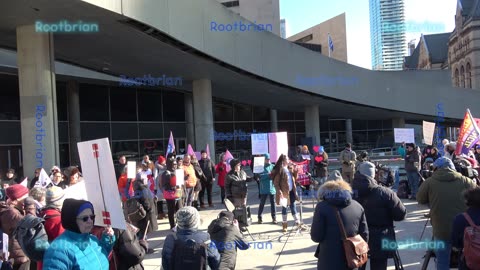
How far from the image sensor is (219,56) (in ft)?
61.2

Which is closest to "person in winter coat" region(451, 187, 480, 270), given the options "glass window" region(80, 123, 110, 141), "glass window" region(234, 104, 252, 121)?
"glass window" region(80, 123, 110, 141)

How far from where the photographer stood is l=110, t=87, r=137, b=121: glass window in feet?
90.3

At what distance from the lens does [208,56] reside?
18438 millimetres

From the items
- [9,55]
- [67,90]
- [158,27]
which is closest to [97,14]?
[158,27]

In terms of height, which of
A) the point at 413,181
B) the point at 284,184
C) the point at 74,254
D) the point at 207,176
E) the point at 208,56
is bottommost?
the point at 413,181

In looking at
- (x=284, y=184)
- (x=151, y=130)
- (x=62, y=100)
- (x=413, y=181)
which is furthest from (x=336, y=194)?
(x=151, y=130)

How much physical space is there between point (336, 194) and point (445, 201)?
1.94 meters

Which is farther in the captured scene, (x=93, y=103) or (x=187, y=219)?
(x=93, y=103)

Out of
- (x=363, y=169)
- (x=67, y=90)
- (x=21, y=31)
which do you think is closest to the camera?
(x=363, y=169)

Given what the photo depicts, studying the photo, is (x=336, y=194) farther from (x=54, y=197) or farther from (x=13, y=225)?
(x=13, y=225)

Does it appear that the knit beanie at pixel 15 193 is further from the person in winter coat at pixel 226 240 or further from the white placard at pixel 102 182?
the person in winter coat at pixel 226 240

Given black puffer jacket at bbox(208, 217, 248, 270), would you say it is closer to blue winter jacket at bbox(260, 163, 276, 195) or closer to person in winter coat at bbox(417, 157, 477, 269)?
person in winter coat at bbox(417, 157, 477, 269)

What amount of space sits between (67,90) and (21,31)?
438 inches

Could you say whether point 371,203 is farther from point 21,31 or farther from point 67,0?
point 21,31
